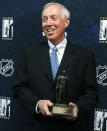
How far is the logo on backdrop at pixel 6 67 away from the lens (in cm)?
246

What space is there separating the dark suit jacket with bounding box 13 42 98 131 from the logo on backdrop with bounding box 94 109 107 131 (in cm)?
44

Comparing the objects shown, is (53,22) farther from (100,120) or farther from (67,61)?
(100,120)

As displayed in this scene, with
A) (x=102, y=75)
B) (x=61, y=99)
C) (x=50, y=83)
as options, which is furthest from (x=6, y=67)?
(x=61, y=99)

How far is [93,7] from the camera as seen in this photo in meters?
2.19

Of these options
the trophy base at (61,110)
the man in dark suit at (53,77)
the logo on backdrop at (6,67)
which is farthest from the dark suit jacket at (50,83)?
the logo on backdrop at (6,67)

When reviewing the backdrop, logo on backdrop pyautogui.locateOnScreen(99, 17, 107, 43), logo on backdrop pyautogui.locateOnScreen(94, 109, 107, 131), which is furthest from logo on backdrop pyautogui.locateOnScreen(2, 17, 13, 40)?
logo on backdrop pyautogui.locateOnScreen(94, 109, 107, 131)

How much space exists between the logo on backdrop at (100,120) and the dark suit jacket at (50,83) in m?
0.44

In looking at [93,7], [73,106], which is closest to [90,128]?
[73,106]

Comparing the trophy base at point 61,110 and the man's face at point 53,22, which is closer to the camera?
the trophy base at point 61,110

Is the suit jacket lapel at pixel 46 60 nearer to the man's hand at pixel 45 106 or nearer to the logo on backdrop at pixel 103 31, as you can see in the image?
the man's hand at pixel 45 106

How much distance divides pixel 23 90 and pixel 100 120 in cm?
72

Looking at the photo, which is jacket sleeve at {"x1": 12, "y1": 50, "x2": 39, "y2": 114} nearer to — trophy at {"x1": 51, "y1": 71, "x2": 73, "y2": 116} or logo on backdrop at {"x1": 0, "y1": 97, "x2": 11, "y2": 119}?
trophy at {"x1": 51, "y1": 71, "x2": 73, "y2": 116}

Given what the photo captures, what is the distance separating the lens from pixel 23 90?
5.54ft

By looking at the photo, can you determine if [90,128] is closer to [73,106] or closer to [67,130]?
[67,130]
